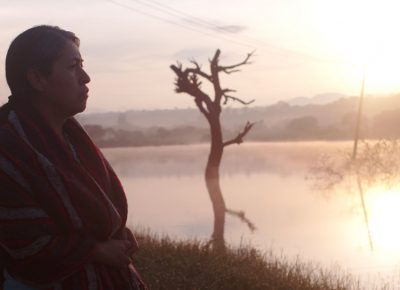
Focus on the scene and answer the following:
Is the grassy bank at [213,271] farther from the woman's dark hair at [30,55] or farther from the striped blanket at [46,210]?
the woman's dark hair at [30,55]

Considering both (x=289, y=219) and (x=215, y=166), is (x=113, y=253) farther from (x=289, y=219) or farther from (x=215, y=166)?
(x=215, y=166)

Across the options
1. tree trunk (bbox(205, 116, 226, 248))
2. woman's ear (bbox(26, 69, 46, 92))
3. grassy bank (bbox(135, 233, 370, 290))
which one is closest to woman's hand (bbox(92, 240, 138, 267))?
woman's ear (bbox(26, 69, 46, 92))

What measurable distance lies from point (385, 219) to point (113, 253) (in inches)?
643

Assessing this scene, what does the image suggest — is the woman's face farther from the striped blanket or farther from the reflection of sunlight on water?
the reflection of sunlight on water

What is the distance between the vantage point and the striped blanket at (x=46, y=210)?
7.44 ft

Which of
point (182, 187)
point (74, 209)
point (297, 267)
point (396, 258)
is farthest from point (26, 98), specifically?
point (182, 187)

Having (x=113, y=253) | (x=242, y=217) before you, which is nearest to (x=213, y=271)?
(x=113, y=253)

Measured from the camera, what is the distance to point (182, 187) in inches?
1095

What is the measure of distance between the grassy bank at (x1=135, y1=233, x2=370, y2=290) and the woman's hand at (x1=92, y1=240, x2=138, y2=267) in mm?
4876

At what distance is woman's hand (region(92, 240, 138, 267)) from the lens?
2.40 metres

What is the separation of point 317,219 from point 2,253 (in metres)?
15.7

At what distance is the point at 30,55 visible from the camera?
2.43 meters

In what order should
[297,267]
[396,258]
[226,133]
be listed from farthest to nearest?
[226,133]
[396,258]
[297,267]

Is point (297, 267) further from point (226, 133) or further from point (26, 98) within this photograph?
point (226, 133)
